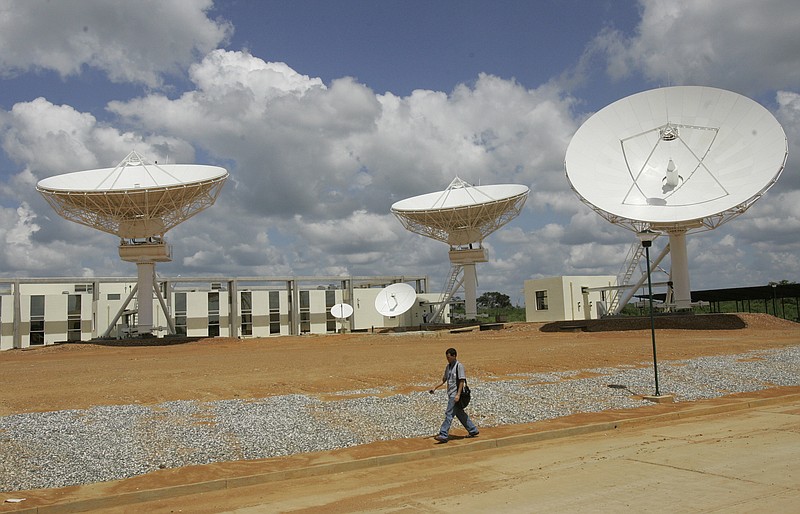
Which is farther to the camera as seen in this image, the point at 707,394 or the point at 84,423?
the point at 707,394

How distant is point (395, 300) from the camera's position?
216 feet

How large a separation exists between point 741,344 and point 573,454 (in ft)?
77.1

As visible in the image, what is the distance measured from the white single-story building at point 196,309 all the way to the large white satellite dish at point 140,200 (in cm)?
737

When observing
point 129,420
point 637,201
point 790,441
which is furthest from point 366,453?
point 637,201

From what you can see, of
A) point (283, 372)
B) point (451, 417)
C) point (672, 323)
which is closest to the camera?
point (451, 417)

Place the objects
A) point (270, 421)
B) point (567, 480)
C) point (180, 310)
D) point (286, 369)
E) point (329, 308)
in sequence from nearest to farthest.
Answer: point (567, 480), point (270, 421), point (286, 369), point (180, 310), point (329, 308)

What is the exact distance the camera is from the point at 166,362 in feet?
109

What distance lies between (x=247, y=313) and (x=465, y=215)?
105 feet

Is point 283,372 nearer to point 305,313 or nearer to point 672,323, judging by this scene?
point 672,323

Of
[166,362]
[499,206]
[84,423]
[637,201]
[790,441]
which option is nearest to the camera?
[790,441]

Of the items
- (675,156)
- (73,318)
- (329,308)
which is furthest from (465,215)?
(73,318)

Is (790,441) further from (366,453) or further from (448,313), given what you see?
(448,313)

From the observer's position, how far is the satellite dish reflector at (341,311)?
74125 mm

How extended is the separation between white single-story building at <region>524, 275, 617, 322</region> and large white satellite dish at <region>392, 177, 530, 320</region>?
31.6 feet
